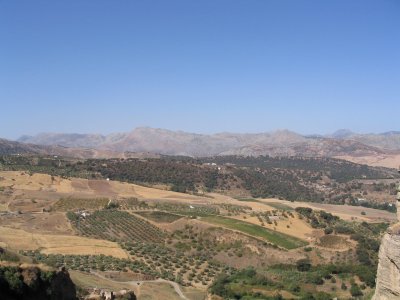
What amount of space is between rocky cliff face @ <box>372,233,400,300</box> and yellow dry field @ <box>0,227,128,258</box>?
42468mm

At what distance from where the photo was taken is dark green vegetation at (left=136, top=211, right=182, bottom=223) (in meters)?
77.2

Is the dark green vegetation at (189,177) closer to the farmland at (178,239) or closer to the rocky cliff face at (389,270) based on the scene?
the farmland at (178,239)

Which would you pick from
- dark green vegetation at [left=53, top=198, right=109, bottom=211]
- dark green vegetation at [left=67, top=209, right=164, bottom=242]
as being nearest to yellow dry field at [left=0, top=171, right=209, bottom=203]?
dark green vegetation at [left=53, top=198, right=109, bottom=211]

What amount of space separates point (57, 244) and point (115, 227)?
15.5m

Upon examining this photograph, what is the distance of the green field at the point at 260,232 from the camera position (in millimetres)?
66625

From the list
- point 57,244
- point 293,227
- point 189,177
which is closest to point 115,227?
point 57,244

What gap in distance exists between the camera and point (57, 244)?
57562 millimetres

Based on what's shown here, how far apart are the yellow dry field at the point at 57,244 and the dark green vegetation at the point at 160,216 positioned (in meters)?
16.4

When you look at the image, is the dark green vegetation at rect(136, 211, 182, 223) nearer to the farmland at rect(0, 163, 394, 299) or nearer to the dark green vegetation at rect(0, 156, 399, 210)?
the farmland at rect(0, 163, 394, 299)

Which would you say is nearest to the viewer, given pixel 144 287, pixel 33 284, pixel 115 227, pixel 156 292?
pixel 33 284

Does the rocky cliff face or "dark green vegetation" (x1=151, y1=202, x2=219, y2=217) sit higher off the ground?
the rocky cliff face

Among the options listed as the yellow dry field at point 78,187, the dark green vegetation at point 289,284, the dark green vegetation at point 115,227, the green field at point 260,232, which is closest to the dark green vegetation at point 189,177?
the yellow dry field at point 78,187

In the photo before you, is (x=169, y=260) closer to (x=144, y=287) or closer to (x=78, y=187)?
(x=144, y=287)

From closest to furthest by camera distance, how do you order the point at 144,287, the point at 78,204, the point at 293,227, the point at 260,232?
the point at 144,287, the point at 260,232, the point at 293,227, the point at 78,204
